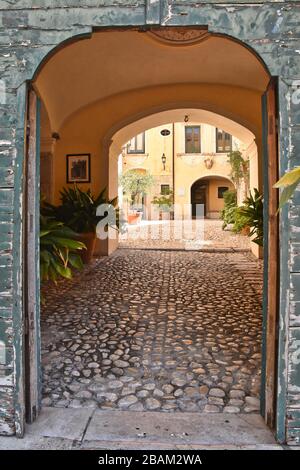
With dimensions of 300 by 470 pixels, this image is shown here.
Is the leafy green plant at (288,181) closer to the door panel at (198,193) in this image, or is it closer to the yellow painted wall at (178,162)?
the yellow painted wall at (178,162)

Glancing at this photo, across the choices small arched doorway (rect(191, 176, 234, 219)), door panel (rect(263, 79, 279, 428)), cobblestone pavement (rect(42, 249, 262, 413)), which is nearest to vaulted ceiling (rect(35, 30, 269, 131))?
cobblestone pavement (rect(42, 249, 262, 413))

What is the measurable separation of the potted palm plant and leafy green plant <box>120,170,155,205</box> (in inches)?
480

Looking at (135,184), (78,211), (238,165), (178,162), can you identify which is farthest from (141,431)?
(178,162)

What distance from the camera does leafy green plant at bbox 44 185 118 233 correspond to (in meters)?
6.12

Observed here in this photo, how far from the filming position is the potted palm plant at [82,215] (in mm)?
6145

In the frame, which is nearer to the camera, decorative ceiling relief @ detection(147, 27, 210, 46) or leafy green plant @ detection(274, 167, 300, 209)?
leafy green plant @ detection(274, 167, 300, 209)

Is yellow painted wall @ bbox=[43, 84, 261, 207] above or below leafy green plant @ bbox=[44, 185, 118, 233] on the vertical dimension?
above

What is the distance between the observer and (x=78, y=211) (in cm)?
619

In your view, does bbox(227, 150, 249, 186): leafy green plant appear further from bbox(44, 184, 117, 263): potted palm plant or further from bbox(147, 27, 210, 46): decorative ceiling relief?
bbox(147, 27, 210, 46): decorative ceiling relief

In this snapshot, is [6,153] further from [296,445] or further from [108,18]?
[296,445]

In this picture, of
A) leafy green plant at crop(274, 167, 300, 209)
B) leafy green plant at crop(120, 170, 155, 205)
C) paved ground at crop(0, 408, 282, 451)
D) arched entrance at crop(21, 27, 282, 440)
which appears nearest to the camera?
leafy green plant at crop(274, 167, 300, 209)

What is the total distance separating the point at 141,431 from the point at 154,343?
110 centimetres
